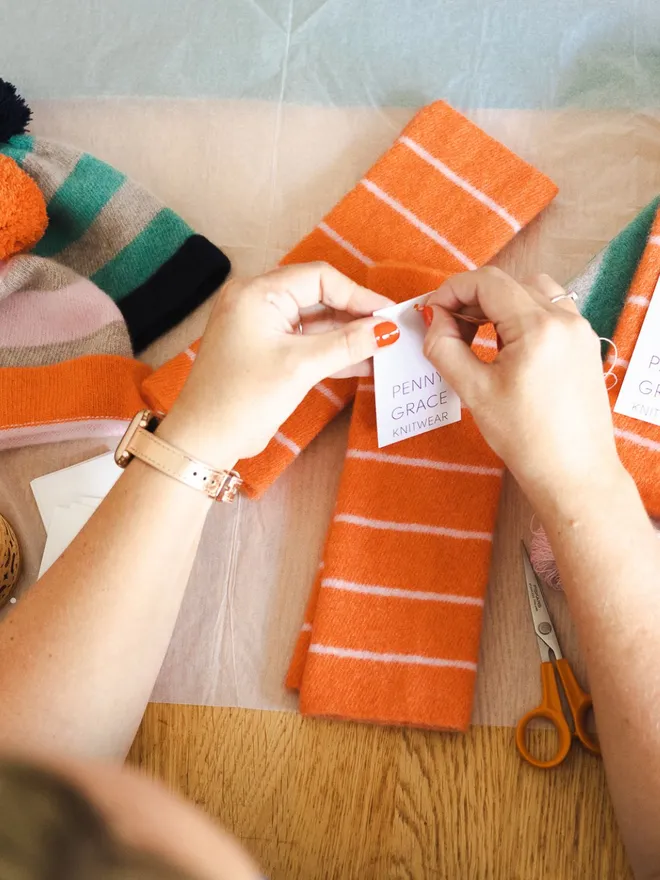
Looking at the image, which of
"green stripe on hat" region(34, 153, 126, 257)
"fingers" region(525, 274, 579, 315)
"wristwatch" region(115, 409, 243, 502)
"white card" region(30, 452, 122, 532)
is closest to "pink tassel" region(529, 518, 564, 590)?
"fingers" region(525, 274, 579, 315)

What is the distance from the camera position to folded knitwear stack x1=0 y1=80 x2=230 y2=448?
0.91 m

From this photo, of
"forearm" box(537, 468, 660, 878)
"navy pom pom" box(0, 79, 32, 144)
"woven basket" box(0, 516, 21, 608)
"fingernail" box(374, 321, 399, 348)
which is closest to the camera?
"forearm" box(537, 468, 660, 878)

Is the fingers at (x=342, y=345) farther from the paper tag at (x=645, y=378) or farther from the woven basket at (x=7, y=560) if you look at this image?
the woven basket at (x=7, y=560)

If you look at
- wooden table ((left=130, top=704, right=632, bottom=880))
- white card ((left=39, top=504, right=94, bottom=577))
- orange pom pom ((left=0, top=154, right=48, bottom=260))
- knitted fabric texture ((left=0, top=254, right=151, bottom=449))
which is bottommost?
wooden table ((left=130, top=704, right=632, bottom=880))

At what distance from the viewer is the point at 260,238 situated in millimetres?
995

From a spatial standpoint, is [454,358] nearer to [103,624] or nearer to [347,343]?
[347,343]

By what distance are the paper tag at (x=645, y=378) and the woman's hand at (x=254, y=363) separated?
0.90ft

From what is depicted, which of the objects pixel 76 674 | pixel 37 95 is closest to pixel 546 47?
pixel 37 95

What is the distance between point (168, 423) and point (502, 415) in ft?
1.01

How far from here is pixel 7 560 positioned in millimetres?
841

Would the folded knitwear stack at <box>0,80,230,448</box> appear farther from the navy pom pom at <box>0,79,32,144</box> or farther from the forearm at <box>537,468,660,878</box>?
the forearm at <box>537,468,660,878</box>

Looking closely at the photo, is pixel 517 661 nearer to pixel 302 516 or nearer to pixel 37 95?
pixel 302 516

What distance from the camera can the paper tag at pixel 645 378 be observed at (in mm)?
810

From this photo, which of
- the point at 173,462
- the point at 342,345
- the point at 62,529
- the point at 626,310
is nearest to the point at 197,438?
the point at 173,462
